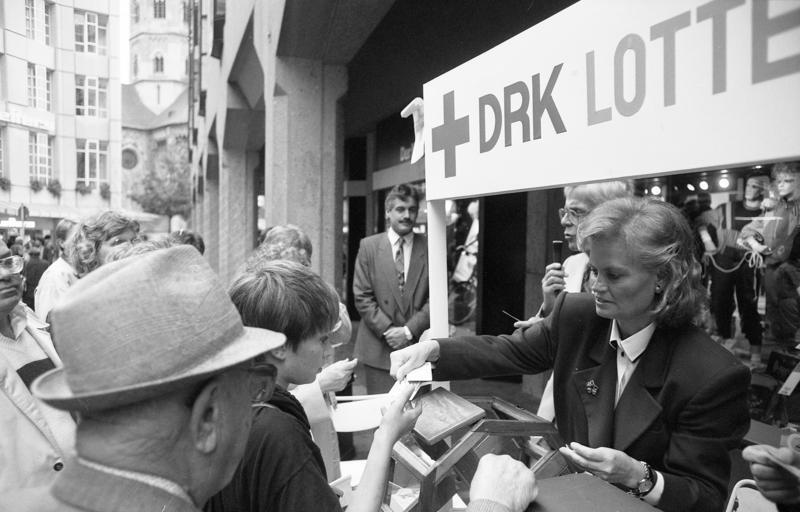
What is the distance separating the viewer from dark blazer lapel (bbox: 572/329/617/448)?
74.5 inches

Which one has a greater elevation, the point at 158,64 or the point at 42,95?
the point at 158,64

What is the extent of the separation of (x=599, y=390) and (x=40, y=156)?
16.7 ft

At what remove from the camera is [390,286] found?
16.4 ft

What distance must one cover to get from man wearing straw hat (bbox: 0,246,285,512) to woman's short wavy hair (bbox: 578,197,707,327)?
1167 mm

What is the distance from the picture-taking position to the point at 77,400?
98 centimetres

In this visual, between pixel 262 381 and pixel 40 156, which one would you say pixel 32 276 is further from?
pixel 262 381

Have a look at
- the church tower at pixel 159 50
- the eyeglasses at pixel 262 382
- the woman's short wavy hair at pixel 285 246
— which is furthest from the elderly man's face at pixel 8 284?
the church tower at pixel 159 50

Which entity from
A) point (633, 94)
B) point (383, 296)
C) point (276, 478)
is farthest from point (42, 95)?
point (633, 94)

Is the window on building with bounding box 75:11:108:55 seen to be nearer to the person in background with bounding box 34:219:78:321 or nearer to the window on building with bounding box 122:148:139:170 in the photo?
the person in background with bounding box 34:219:78:321

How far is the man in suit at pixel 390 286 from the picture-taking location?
4930 millimetres

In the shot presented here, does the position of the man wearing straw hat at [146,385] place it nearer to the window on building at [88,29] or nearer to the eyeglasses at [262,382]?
the eyeglasses at [262,382]

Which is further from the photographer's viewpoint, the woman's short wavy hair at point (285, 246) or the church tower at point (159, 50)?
the church tower at point (159, 50)

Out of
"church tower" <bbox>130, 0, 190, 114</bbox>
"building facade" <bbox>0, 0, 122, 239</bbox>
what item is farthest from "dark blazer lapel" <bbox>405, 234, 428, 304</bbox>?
"church tower" <bbox>130, 0, 190, 114</bbox>

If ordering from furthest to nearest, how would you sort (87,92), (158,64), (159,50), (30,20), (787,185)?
(158,64), (159,50), (87,92), (30,20), (787,185)
